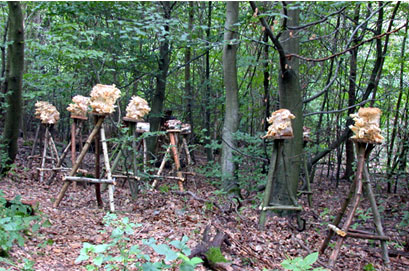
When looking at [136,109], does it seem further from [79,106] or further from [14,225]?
[14,225]

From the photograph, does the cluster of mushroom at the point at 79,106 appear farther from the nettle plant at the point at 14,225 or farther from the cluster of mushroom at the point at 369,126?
the cluster of mushroom at the point at 369,126

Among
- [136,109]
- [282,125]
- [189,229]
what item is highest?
[136,109]

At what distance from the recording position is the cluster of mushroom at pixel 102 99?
16.7 ft

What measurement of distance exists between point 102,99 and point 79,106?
1773 mm

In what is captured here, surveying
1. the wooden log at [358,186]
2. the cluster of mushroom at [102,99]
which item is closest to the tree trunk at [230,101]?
the cluster of mushroom at [102,99]

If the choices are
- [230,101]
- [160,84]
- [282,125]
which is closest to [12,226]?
[282,125]

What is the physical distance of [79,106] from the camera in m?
6.65

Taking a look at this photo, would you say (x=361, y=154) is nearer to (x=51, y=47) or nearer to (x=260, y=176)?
(x=260, y=176)

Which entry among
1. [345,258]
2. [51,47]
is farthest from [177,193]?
[51,47]

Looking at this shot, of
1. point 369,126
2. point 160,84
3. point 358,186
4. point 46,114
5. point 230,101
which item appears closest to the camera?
point 369,126

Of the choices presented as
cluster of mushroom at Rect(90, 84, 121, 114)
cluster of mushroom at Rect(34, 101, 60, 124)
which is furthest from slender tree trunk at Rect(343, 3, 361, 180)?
cluster of mushroom at Rect(34, 101, 60, 124)

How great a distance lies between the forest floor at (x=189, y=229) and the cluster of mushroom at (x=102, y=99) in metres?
1.57

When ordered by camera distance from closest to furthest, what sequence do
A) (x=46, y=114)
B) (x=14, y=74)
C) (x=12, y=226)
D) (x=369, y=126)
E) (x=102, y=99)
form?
(x=12, y=226) → (x=369, y=126) → (x=102, y=99) → (x=14, y=74) → (x=46, y=114)

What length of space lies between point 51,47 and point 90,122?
608cm
